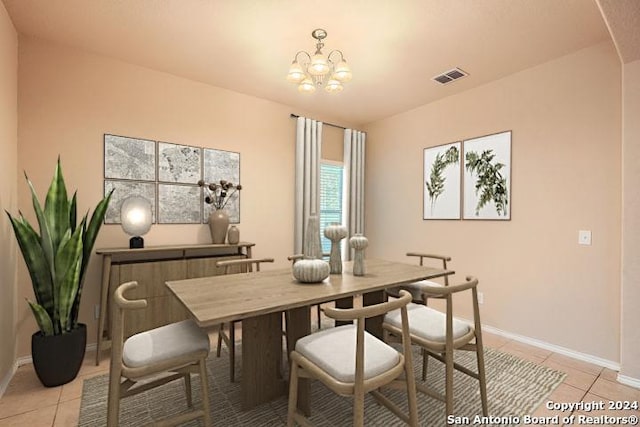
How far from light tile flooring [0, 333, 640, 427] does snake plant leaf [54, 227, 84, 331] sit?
438 mm

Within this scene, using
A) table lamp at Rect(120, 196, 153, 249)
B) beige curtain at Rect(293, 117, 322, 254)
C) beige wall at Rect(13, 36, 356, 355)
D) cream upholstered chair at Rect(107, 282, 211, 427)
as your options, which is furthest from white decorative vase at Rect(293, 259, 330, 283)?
beige curtain at Rect(293, 117, 322, 254)

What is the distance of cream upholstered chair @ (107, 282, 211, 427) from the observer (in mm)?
1357

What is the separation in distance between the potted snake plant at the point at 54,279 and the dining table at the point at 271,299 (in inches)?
33.6

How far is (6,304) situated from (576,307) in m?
4.46

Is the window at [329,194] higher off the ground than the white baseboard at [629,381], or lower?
higher

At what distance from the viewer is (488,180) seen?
10.7 feet

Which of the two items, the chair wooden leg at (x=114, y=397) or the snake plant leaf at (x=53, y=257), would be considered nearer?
the chair wooden leg at (x=114, y=397)

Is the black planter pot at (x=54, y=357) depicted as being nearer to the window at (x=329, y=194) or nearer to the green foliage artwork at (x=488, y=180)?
the window at (x=329, y=194)

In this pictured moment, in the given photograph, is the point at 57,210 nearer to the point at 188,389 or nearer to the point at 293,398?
the point at 188,389

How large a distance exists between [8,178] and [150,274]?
1.20 meters

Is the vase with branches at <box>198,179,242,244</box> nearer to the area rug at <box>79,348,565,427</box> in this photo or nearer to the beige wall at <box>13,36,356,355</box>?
the beige wall at <box>13,36,356,355</box>

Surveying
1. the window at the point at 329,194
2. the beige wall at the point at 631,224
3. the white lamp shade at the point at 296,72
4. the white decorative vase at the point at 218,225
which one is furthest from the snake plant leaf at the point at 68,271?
the beige wall at the point at 631,224

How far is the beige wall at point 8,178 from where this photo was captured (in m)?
2.11

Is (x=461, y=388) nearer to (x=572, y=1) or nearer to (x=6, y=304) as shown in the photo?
(x=572, y=1)
